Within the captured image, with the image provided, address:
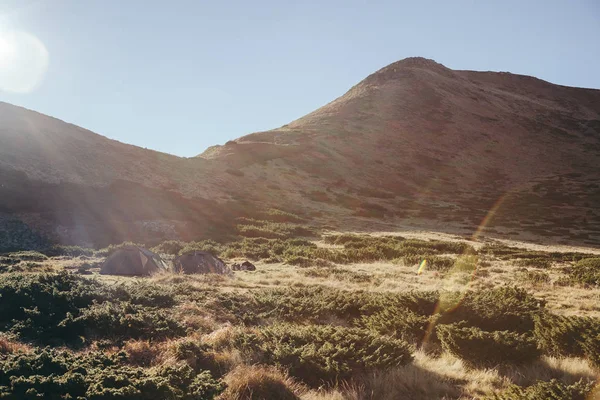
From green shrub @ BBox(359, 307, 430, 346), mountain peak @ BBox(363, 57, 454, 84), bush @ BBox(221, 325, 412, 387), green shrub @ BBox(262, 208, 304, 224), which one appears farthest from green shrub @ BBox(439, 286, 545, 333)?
mountain peak @ BBox(363, 57, 454, 84)

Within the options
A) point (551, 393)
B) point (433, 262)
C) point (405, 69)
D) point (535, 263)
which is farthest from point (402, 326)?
point (405, 69)

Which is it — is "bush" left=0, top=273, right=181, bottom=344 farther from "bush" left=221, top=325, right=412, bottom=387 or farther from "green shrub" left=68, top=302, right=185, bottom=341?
"bush" left=221, top=325, right=412, bottom=387

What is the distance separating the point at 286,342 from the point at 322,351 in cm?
101

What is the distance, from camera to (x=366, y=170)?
85.1 m

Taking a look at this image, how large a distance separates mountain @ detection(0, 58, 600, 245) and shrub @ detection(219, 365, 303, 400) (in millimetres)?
28803

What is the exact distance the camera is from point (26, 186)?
38375 millimetres

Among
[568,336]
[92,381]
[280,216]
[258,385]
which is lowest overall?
[280,216]

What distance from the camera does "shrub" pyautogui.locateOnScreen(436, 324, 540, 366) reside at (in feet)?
26.7

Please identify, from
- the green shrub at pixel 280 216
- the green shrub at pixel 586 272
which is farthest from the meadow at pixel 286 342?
the green shrub at pixel 280 216

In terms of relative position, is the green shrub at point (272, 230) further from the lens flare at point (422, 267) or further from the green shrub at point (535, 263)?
the green shrub at point (535, 263)

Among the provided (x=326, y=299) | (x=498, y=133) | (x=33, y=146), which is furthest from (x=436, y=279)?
(x=498, y=133)

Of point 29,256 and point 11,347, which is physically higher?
point 11,347

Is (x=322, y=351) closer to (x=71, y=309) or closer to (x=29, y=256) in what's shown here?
(x=71, y=309)

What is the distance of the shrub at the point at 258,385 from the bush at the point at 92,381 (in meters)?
0.47
